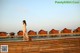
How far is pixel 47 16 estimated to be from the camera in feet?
36.0

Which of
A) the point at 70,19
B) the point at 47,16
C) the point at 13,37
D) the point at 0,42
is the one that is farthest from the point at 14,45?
the point at 70,19

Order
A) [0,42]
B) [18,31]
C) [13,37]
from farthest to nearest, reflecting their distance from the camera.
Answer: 1. [18,31]
2. [13,37]
3. [0,42]

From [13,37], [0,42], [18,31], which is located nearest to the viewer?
[0,42]

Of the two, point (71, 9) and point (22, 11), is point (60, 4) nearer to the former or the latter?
point (71, 9)

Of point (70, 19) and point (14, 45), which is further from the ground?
point (70, 19)

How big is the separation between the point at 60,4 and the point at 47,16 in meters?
0.93

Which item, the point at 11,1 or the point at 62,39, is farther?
the point at 11,1

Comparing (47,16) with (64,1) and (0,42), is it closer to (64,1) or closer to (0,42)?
(64,1)

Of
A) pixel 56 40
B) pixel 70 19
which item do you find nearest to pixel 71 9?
pixel 70 19

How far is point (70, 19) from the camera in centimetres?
1112

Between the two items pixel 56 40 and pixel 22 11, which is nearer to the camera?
pixel 56 40

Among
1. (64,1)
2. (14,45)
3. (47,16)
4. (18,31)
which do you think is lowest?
(14,45)

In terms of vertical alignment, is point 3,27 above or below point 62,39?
above

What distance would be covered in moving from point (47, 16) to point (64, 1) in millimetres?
1189
